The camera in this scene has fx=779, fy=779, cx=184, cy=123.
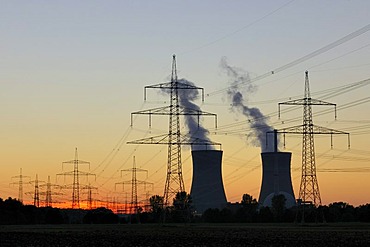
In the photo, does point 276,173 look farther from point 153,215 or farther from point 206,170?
point 153,215

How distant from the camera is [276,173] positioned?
360 feet

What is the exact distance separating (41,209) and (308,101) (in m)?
69.6

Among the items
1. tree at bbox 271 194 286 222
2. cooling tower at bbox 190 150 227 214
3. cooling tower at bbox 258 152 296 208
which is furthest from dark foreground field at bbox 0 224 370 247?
tree at bbox 271 194 286 222

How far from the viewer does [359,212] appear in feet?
354

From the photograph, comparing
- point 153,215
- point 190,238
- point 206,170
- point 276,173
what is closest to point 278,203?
point 276,173

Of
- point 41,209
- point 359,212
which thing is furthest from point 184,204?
point 41,209

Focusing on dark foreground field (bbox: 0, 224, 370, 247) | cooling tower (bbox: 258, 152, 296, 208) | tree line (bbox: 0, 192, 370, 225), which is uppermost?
cooling tower (bbox: 258, 152, 296, 208)

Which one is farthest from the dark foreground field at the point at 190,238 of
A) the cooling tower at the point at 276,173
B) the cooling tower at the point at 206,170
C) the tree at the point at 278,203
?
the tree at the point at 278,203

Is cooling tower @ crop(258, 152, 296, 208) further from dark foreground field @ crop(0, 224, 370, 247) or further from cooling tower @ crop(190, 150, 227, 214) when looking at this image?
dark foreground field @ crop(0, 224, 370, 247)

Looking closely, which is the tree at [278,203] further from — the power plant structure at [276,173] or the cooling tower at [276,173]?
the cooling tower at [276,173]

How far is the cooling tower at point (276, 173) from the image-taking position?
105938 millimetres

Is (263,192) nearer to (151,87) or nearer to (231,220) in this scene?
(231,220)

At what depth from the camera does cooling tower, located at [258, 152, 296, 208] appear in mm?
105938

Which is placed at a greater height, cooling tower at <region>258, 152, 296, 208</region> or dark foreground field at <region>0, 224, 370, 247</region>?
cooling tower at <region>258, 152, 296, 208</region>
